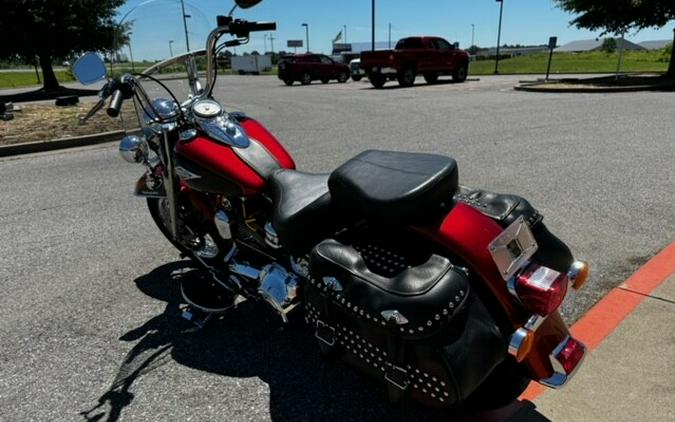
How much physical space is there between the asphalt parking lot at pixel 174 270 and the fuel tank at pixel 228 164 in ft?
2.91

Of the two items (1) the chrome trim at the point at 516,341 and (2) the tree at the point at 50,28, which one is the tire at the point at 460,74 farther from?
(1) the chrome trim at the point at 516,341

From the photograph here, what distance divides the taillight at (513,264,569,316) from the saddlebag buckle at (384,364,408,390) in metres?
→ 0.47

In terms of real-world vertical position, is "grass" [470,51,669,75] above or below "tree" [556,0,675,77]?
below

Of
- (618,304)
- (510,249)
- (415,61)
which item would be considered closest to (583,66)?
(415,61)

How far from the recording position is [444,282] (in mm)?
1574

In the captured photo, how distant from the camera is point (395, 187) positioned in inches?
68.4

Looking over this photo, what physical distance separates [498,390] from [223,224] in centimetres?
156

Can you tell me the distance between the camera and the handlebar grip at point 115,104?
227cm

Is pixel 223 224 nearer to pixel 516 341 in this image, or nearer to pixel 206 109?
pixel 206 109

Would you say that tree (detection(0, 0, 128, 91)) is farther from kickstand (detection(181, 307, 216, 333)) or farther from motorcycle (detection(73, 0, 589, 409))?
motorcycle (detection(73, 0, 589, 409))

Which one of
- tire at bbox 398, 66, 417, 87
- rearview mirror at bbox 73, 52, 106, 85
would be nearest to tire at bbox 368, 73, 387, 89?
tire at bbox 398, 66, 417, 87

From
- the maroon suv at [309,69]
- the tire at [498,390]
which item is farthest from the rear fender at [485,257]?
the maroon suv at [309,69]

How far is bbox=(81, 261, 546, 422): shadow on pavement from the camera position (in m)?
2.17

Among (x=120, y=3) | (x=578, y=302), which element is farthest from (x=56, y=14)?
(x=578, y=302)
